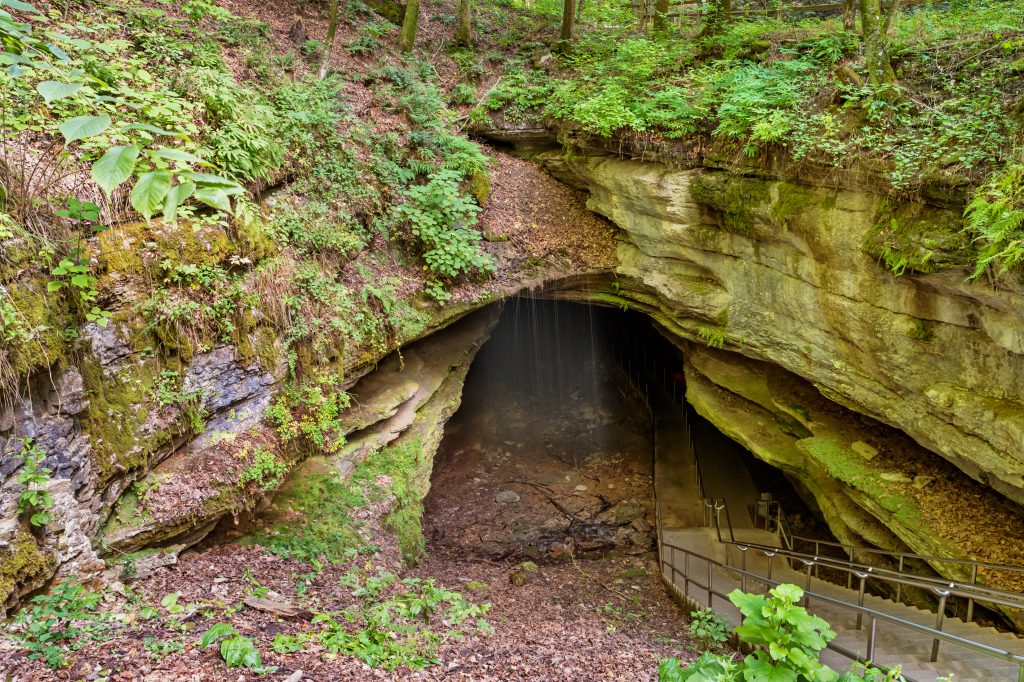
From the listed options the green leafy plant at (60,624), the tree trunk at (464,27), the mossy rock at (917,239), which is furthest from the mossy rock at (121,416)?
the tree trunk at (464,27)

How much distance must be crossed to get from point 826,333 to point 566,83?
24.9 feet

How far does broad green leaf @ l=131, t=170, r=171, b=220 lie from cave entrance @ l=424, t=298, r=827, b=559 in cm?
995

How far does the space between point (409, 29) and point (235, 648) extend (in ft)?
42.6

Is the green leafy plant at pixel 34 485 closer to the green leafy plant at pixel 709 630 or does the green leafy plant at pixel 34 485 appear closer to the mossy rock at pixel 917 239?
the green leafy plant at pixel 709 630

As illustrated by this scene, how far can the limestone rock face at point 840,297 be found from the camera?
6.79 m

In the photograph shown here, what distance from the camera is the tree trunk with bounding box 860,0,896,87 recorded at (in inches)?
306

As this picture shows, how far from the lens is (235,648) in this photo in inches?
182

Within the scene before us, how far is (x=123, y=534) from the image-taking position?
5.71 metres

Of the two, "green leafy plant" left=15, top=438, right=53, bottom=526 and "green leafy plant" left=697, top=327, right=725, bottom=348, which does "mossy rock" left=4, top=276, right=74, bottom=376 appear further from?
"green leafy plant" left=697, top=327, right=725, bottom=348

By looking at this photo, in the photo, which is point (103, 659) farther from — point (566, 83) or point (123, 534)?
point (566, 83)

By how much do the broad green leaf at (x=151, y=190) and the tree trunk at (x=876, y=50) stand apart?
30.0ft

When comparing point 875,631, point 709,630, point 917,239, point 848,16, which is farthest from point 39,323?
point 848,16

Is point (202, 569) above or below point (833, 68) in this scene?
below

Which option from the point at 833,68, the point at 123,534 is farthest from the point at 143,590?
the point at 833,68
